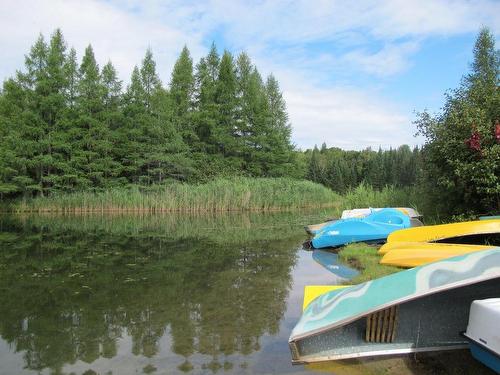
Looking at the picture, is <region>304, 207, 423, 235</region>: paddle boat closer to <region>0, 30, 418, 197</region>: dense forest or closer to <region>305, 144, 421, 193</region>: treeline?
<region>0, 30, 418, 197</region>: dense forest

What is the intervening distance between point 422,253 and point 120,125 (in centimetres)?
2515

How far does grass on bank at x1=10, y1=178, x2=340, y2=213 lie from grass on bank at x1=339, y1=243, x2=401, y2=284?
15.1m

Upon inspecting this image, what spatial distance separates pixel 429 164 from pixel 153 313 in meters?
7.85

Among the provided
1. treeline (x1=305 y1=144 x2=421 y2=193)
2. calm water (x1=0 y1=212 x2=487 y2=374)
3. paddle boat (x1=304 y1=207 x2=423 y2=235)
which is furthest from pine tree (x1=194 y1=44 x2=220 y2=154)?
treeline (x1=305 y1=144 x2=421 y2=193)

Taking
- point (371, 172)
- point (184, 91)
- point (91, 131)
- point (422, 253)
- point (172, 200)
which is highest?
point (184, 91)

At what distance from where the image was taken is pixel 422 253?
5.93 meters

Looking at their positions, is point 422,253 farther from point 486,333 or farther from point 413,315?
point 486,333

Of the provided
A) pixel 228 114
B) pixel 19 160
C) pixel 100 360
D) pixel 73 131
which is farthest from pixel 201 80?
pixel 100 360

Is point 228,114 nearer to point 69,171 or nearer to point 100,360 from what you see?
point 69,171

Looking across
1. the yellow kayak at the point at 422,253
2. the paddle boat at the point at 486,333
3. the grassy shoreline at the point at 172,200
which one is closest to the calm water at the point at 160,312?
the paddle boat at the point at 486,333

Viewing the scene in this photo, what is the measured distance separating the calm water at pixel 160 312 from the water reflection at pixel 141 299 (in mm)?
14

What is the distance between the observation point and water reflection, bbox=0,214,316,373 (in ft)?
12.0

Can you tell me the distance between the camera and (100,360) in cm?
343

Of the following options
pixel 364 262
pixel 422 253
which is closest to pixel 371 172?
pixel 364 262
